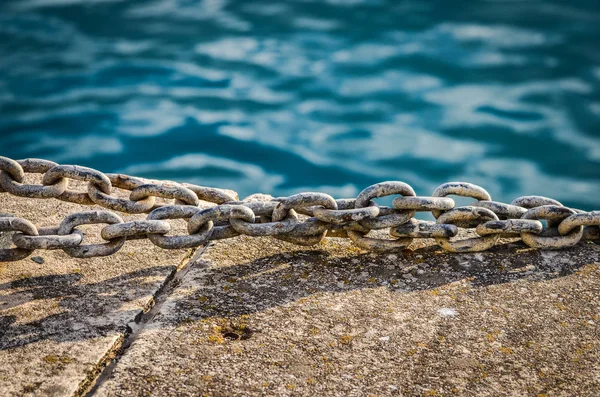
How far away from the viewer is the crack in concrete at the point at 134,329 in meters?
1.75

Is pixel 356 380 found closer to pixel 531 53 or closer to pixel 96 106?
pixel 96 106

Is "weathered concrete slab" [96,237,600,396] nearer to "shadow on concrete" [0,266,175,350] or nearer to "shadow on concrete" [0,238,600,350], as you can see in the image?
"shadow on concrete" [0,238,600,350]

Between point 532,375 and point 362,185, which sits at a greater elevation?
point 532,375

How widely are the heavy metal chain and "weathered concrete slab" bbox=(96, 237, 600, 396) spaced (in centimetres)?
10

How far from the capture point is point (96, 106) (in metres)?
5.82

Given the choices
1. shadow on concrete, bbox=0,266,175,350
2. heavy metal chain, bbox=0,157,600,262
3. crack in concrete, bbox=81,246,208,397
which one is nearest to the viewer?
crack in concrete, bbox=81,246,208,397

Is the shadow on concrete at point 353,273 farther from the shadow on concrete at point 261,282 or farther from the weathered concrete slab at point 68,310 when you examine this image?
the weathered concrete slab at point 68,310

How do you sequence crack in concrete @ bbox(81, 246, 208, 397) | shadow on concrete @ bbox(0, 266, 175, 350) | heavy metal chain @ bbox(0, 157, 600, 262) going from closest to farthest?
1. crack in concrete @ bbox(81, 246, 208, 397)
2. shadow on concrete @ bbox(0, 266, 175, 350)
3. heavy metal chain @ bbox(0, 157, 600, 262)

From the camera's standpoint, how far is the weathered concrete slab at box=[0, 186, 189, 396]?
1768 mm

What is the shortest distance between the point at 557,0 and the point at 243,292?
6.26 meters

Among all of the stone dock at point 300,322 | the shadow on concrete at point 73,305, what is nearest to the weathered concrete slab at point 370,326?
the stone dock at point 300,322

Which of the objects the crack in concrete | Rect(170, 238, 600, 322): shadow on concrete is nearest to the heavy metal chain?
Rect(170, 238, 600, 322): shadow on concrete

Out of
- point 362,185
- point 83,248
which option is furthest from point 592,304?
point 362,185

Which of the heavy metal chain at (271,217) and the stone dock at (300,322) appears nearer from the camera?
the stone dock at (300,322)
